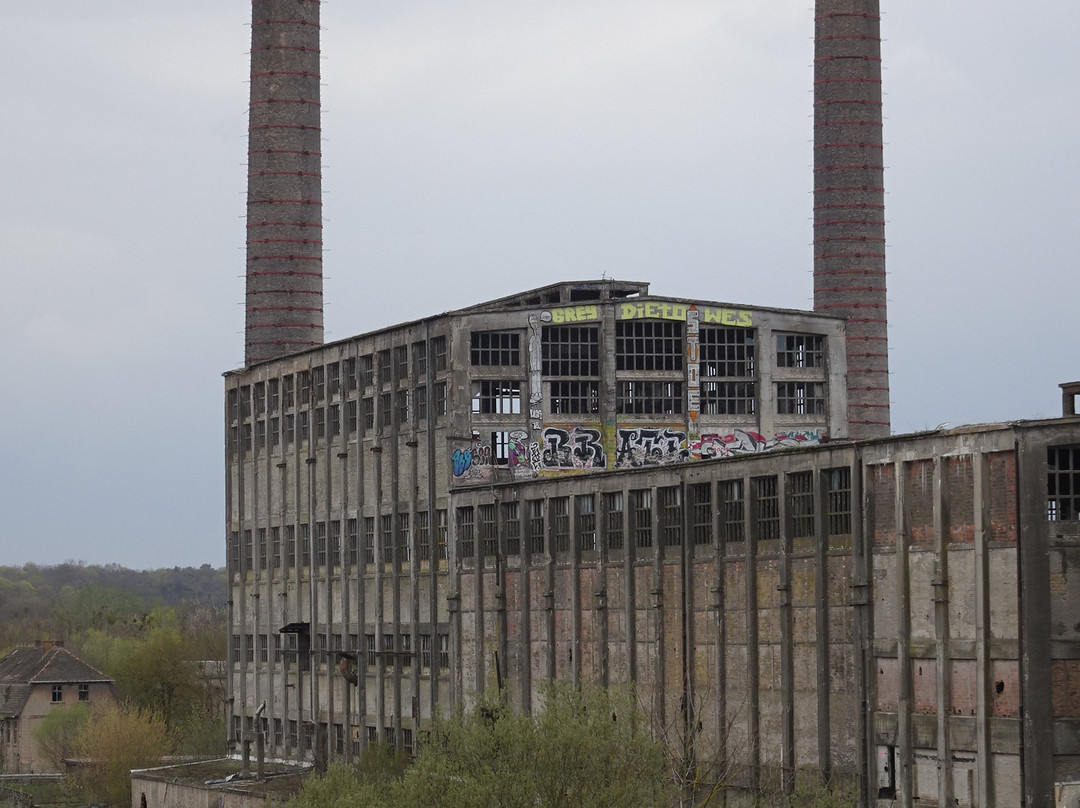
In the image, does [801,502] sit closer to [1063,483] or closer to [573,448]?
[1063,483]

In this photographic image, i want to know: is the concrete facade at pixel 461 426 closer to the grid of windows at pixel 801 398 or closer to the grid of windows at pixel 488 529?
the grid of windows at pixel 801 398

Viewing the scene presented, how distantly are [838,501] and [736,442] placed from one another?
18545 mm

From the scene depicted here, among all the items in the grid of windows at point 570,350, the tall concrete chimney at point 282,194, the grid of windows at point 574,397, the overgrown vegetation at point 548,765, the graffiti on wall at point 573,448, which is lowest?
the overgrown vegetation at point 548,765

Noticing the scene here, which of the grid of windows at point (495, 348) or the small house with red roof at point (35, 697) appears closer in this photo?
the grid of windows at point (495, 348)

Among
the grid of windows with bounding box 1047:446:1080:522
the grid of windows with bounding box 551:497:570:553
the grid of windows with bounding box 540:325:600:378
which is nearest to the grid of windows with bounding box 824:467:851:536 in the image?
the grid of windows with bounding box 1047:446:1080:522

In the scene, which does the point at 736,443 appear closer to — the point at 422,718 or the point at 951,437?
the point at 422,718

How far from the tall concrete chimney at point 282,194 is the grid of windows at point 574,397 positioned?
26524 millimetres

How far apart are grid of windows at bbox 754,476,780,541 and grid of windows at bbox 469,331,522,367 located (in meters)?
15.7

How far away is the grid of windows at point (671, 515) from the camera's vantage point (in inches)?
1513

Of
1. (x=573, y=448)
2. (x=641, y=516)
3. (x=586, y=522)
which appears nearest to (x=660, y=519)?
(x=641, y=516)

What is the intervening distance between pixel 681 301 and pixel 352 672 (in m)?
14.6

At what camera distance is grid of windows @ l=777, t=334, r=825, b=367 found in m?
52.8

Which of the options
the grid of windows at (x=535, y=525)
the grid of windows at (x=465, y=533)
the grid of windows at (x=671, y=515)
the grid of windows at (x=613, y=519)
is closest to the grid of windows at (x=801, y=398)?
the grid of windows at (x=465, y=533)

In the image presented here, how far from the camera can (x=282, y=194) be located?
75688mm
